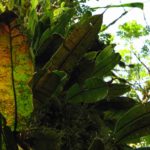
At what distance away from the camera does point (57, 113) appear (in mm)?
1784

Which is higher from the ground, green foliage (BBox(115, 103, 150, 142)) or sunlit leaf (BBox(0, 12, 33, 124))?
sunlit leaf (BBox(0, 12, 33, 124))

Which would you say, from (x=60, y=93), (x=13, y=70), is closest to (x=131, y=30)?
(x=60, y=93)

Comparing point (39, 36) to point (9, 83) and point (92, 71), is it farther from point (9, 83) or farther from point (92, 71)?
point (9, 83)

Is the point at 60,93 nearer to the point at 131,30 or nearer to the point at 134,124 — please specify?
the point at 134,124

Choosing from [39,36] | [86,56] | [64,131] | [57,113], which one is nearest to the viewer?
[64,131]

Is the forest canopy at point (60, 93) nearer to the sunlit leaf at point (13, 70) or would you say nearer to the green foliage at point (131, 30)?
the sunlit leaf at point (13, 70)

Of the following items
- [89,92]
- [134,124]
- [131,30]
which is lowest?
[134,124]

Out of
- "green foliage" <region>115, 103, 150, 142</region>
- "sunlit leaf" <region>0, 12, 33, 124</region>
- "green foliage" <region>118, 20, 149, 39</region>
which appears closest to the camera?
"sunlit leaf" <region>0, 12, 33, 124</region>

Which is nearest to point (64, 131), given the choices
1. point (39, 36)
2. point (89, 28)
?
point (89, 28)

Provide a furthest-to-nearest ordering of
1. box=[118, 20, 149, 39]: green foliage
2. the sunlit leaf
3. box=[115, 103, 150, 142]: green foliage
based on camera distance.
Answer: box=[118, 20, 149, 39]: green foliage → box=[115, 103, 150, 142]: green foliage → the sunlit leaf

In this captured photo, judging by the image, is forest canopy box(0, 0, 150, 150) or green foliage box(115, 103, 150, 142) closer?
forest canopy box(0, 0, 150, 150)

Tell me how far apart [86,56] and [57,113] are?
36 cm

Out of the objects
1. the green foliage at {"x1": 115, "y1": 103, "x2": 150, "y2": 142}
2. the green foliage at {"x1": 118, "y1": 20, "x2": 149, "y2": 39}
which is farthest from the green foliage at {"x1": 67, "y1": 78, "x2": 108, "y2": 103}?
the green foliage at {"x1": 118, "y1": 20, "x2": 149, "y2": 39}

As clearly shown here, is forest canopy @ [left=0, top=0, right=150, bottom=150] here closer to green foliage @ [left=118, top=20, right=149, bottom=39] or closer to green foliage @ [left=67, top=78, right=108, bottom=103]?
green foliage @ [left=67, top=78, right=108, bottom=103]
